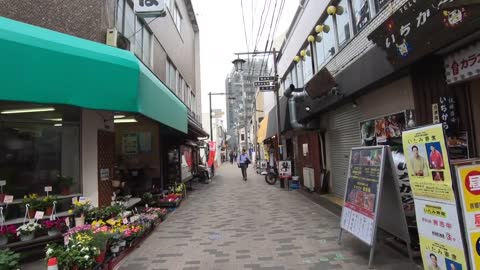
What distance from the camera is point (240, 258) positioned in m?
6.04

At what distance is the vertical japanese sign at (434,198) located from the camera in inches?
155

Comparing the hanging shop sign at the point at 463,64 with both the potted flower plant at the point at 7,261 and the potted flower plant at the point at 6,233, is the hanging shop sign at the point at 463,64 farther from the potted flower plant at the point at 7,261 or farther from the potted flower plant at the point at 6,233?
the potted flower plant at the point at 6,233

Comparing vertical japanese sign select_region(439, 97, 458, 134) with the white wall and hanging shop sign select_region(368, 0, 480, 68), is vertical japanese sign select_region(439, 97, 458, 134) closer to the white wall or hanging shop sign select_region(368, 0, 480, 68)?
hanging shop sign select_region(368, 0, 480, 68)

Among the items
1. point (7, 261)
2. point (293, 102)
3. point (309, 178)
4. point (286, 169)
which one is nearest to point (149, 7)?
point (293, 102)

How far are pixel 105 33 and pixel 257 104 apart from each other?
3097 cm

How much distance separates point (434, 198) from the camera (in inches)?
167

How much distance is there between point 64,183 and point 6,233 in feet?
4.96

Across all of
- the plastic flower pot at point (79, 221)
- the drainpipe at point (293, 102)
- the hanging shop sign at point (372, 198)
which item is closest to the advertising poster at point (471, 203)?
the hanging shop sign at point (372, 198)

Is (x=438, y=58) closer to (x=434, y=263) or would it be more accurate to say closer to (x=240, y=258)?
(x=434, y=263)

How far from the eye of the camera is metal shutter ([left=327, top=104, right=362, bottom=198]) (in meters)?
10.3

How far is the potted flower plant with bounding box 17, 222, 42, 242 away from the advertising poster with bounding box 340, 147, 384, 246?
541 centimetres

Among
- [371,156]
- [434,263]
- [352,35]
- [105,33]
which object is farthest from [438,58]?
[105,33]

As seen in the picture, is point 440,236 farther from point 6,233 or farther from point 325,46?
point 325,46

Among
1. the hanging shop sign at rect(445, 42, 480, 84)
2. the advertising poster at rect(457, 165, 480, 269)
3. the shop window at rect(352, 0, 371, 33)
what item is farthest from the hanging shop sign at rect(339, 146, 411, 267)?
the shop window at rect(352, 0, 371, 33)
